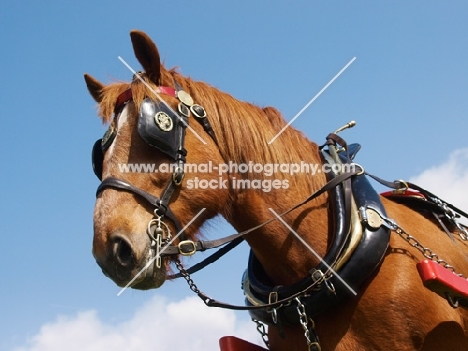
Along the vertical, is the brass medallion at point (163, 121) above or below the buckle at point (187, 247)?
above

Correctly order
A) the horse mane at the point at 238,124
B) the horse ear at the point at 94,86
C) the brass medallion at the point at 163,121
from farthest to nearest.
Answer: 1. the horse ear at the point at 94,86
2. the horse mane at the point at 238,124
3. the brass medallion at the point at 163,121

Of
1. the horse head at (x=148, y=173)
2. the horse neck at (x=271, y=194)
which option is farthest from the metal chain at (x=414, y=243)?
the horse head at (x=148, y=173)

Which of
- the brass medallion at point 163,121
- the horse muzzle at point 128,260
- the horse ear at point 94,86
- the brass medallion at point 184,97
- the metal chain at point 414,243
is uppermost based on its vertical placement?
the horse ear at point 94,86

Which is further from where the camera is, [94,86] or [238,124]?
[94,86]

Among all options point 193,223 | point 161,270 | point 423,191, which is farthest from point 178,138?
point 423,191

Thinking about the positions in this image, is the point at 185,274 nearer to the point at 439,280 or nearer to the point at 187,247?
the point at 187,247

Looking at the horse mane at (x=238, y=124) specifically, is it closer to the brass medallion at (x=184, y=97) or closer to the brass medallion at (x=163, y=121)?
the brass medallion at (x=184, y=97)

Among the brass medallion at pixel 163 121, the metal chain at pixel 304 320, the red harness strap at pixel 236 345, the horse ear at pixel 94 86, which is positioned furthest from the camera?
the horse ear at pixel 94 86

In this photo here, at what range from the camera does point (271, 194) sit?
12.5 feet

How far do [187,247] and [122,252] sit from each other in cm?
43

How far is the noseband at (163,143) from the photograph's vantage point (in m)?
3.40

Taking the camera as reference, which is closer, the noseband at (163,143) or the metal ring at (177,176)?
the noseband at (163,143)

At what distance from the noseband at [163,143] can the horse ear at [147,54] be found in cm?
14

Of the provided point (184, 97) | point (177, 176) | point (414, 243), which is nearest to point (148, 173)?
point (177, 176)
